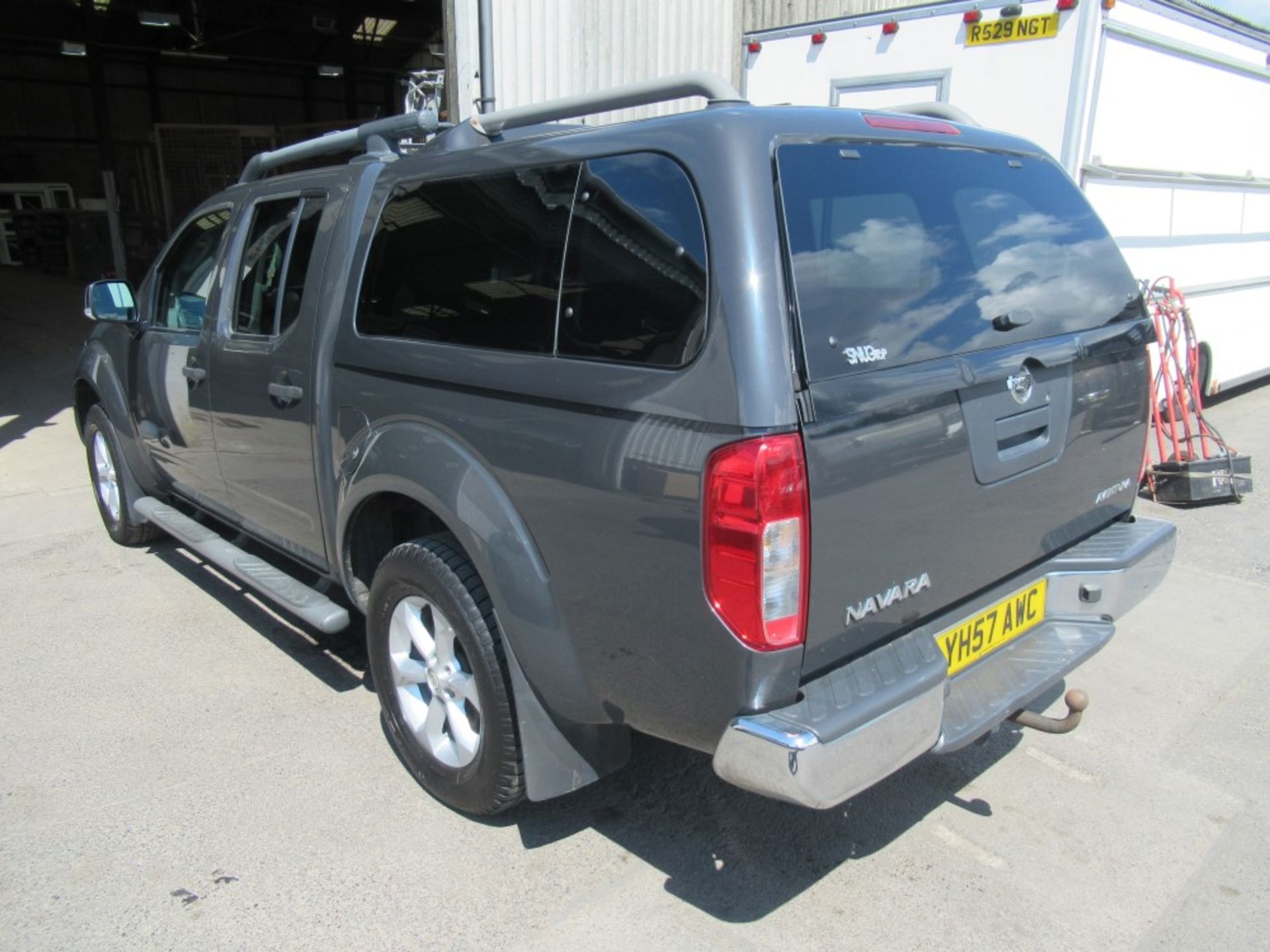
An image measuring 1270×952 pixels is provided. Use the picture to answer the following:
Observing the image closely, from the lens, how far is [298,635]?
4262mm

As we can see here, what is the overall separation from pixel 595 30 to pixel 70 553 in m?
5.34

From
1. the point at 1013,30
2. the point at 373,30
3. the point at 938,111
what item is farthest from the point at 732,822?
the point at 373,30

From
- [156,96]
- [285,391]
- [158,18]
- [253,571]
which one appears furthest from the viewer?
[156,96]

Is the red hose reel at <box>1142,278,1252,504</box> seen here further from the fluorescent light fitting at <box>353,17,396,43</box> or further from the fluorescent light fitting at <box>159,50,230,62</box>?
the fluorescent light fitting at <box>159,50,230,62</box>

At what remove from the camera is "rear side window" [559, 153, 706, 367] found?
2131 mm

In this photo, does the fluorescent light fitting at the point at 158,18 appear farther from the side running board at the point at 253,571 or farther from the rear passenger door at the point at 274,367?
the rear passenger door at the point at 274,367

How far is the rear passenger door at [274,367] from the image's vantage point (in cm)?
336

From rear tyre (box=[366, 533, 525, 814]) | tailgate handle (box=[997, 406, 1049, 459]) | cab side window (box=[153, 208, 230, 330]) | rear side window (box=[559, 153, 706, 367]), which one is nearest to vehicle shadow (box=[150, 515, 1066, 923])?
rear tyre (box=[366, 533, 525, 814])

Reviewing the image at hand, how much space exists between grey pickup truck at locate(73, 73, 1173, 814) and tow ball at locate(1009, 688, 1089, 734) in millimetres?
111

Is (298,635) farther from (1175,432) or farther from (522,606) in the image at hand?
(1175,432)

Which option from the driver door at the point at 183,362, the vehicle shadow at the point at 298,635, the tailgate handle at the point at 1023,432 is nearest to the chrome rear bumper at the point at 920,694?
the tailgate handle at the point at 1023,432

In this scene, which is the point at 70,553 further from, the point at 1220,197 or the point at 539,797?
the point at 1220,197

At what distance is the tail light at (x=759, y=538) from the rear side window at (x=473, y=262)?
66 cm

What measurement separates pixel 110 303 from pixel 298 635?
187 centimetres
